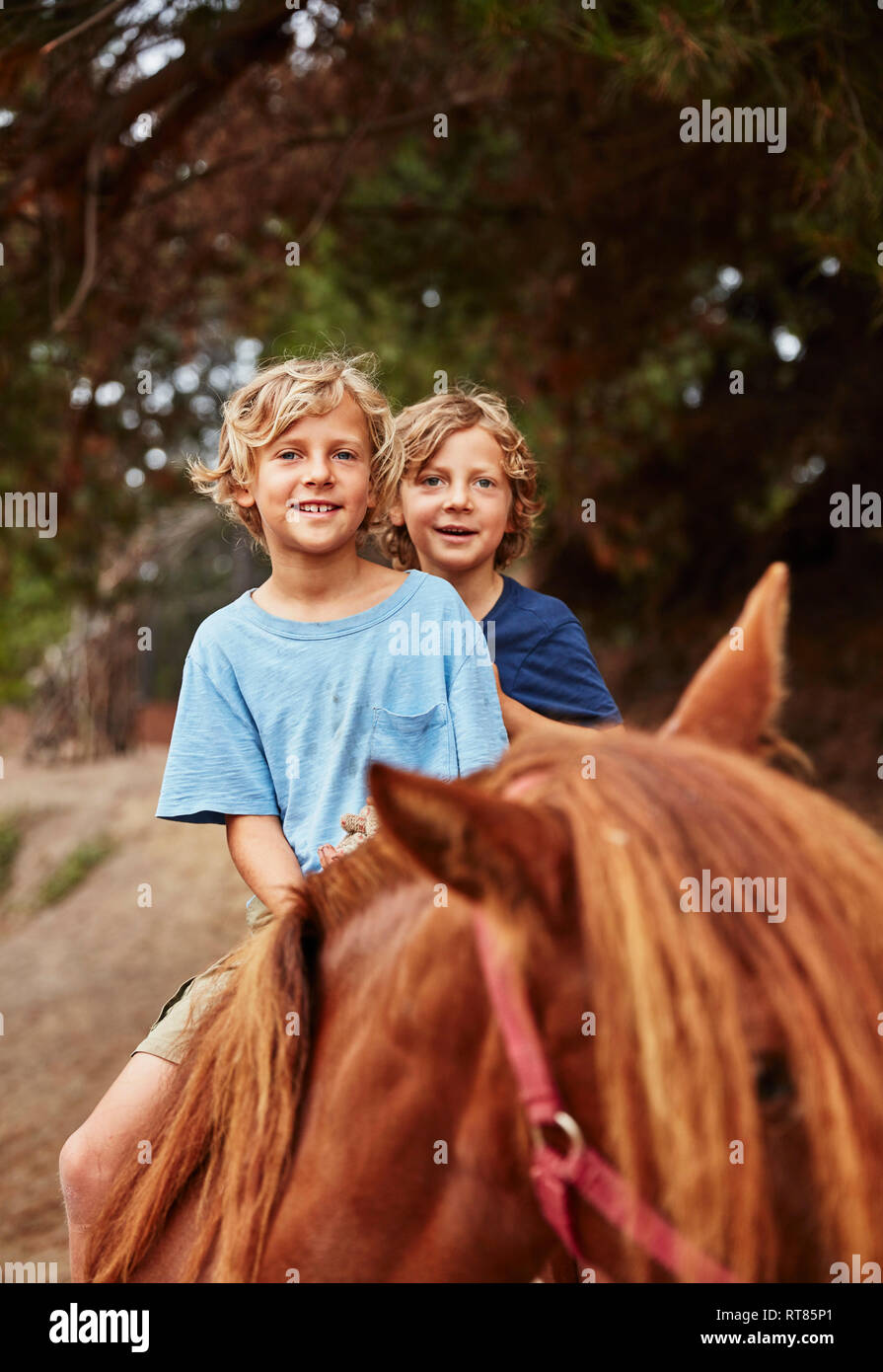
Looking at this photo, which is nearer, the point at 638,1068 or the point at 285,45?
the point at 638,1068

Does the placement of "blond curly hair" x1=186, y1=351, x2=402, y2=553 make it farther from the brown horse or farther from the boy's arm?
the brown horse

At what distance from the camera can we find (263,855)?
5.31 feet

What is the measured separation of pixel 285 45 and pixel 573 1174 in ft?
13.3

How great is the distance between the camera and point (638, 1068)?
971mm

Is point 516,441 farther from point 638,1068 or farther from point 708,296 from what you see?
point 708,296

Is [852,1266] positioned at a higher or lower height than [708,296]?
lower

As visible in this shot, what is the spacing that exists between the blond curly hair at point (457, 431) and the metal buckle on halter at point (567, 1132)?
125 centimetres

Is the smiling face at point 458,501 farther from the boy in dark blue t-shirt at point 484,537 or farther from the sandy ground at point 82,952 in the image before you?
the sandy ground at point 82,952

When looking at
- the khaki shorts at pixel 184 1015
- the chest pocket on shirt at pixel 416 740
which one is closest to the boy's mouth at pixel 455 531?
the chest pocket on shirt at pixel 416 740

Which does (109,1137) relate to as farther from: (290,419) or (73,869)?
(73,869)
